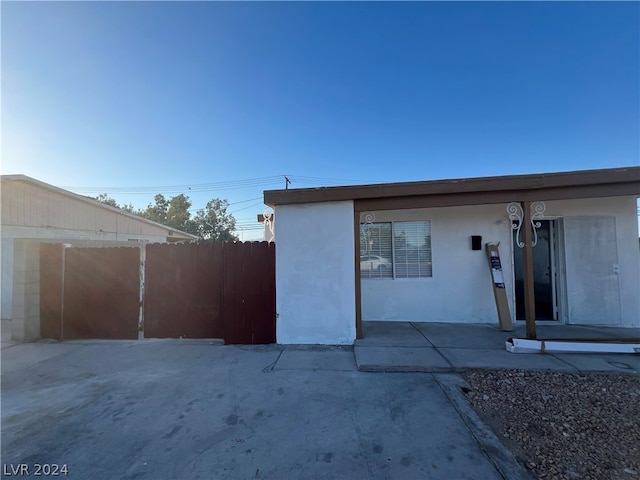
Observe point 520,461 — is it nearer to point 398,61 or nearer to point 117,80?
point 398,61

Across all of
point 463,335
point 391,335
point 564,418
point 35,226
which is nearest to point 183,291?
point 391,335

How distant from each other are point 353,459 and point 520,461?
1339 millimetres

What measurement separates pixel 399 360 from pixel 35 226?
40.5 feet

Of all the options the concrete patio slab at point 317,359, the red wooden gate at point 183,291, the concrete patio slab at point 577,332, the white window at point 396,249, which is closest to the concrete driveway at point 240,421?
the concrete patio slab at point 317,359

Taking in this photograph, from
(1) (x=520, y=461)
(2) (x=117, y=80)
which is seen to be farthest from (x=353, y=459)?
(2) (x=117, y=80)

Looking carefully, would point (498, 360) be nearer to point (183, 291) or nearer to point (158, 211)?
point (183, 291)

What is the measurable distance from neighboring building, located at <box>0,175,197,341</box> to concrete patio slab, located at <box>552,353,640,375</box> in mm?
9619

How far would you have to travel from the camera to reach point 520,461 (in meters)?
2.22

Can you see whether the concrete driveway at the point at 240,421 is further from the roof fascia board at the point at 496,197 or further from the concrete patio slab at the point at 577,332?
the concrete patio slab at the point at 577,332

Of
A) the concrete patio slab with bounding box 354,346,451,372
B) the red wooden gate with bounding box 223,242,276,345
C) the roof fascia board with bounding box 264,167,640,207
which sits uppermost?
the roof fascia board with bounding box 264,167,640,207

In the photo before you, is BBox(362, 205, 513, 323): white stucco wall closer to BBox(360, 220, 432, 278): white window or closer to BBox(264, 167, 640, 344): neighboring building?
BBox(264, 167, 640, 344): neighboring building

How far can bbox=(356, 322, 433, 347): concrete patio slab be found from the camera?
4.84 m

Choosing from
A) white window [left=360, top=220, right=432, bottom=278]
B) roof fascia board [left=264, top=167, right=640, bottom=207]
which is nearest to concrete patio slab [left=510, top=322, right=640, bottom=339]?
white window [left=360, top=220, right=432, bottom=278]

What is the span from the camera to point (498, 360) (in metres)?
4.08
